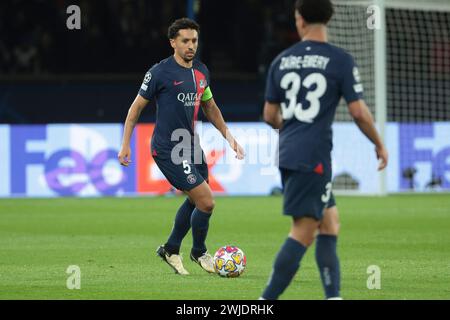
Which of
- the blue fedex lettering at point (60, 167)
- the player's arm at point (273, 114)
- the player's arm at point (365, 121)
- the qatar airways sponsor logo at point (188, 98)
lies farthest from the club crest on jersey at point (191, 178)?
the blue fedex lettering at point (60, 167)

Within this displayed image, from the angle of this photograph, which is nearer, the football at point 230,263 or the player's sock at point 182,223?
the football at point 230,263

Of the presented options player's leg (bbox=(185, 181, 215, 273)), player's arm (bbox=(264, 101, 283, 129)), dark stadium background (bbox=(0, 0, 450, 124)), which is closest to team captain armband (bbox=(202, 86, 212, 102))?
player's leg (bbox=(185, 181, 215, 273))

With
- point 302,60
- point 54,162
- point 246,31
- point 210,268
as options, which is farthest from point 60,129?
point 302,60

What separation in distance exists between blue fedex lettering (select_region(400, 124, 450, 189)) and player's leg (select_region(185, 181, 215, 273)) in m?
12.9

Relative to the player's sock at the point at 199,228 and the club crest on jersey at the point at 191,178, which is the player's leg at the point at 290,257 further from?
the player's sock at the point at 199,228

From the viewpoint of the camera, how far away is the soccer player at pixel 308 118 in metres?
6.63

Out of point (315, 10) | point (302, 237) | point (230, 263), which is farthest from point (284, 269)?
point (230, 263)

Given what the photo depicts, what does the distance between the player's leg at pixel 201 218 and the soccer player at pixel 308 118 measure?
287cm

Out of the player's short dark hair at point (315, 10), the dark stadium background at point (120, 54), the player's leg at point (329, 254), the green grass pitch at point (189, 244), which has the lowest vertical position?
the green grass pitch at point (189, 244)

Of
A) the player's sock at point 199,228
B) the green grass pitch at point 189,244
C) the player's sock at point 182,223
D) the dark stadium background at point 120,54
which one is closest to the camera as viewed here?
the green grass pitch at point 189,244

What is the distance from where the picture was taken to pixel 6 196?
70.8 ft

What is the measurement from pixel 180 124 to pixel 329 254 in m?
3.10

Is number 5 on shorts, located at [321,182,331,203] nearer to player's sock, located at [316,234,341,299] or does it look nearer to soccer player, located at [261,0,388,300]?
soccer player, located at [261,0,388,300]

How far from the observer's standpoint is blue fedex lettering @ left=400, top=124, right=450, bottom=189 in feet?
72.1
